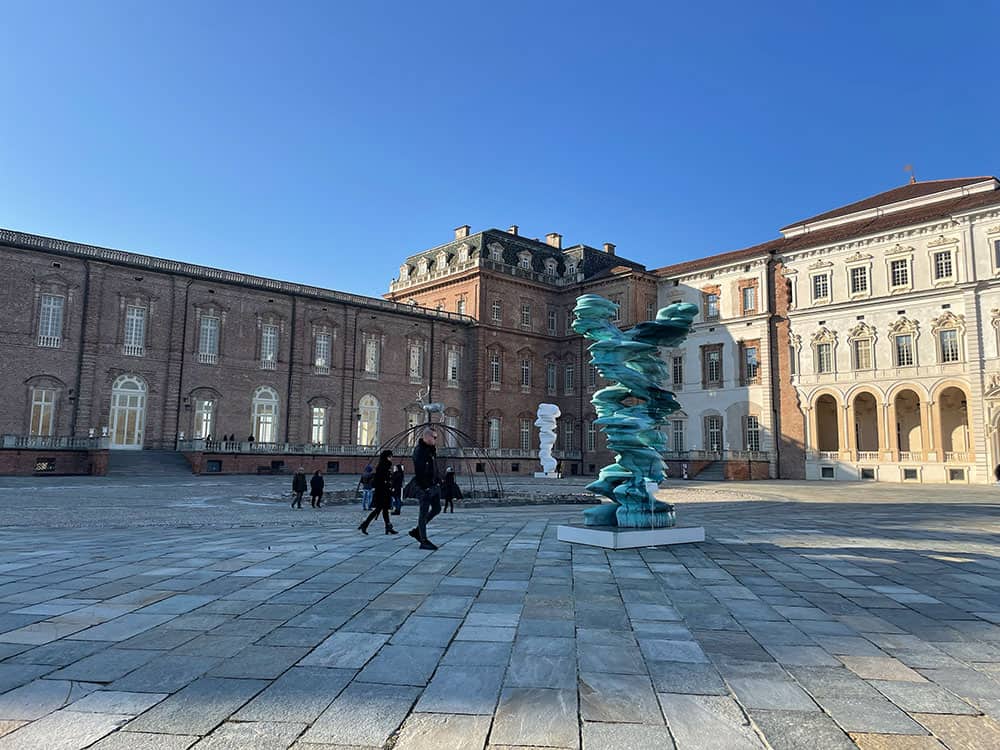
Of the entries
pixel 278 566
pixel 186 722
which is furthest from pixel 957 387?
pixel 186 722

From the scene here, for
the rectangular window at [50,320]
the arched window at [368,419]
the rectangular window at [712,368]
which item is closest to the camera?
the rectangular window at [50,320]

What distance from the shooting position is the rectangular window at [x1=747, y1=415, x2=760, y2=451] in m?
42.3

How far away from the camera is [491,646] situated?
480cm

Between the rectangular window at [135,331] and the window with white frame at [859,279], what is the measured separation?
129 feet

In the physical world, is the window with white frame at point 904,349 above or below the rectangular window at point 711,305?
below

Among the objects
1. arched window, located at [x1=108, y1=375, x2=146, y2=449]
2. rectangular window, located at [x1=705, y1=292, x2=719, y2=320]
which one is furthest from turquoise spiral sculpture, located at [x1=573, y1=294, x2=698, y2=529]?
rectangular window, located at [x1=705, y1=292, x2=719, y2=320]

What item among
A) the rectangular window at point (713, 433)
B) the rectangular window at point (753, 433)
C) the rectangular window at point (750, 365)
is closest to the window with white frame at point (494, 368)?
the rectangular window at point (713, 433)

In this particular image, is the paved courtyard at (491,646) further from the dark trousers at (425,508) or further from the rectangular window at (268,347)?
the rectangular window at (268,347)

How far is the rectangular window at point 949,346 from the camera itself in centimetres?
3547

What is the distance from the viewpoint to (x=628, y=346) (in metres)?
11.4

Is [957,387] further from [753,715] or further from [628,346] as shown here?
[753,715]

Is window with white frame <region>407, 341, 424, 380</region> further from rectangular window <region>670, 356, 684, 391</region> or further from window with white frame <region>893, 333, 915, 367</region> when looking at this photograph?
window with white frame <region>893, 333, 915, 367</region>

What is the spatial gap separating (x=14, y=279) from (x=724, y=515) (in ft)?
110

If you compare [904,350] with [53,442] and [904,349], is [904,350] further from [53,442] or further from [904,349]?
[53,442]
